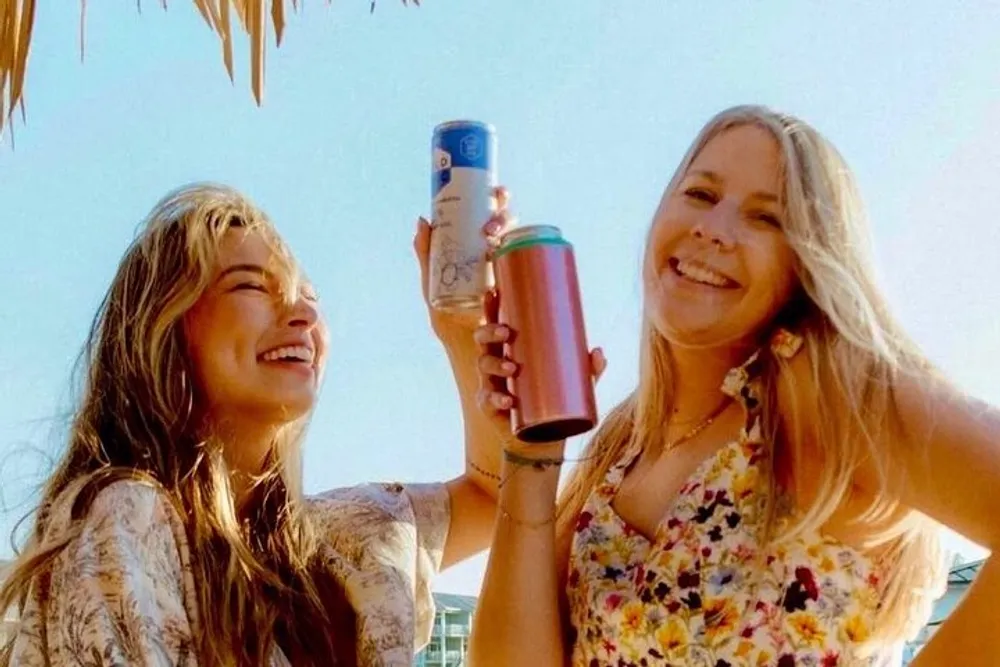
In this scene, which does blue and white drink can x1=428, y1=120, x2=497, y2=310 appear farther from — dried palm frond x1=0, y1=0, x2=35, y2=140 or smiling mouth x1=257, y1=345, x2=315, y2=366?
dried palm frond x1=0, y1=0, x2=35, y2=140

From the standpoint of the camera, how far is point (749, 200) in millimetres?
1496

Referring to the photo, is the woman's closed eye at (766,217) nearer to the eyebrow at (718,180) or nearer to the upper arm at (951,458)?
the eyebrow at (718,180)

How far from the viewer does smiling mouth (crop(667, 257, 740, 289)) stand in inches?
58.6

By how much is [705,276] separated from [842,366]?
8.0 inches

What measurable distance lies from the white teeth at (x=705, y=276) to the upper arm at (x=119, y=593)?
2.21ft

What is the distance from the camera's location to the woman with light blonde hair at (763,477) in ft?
4.29

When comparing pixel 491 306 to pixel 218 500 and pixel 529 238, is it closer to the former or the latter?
pixel 529 238

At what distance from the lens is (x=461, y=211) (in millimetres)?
1523

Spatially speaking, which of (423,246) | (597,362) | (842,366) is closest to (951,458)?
(842,366)

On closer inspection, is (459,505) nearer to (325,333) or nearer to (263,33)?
(325,333)

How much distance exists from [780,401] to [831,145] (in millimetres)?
314

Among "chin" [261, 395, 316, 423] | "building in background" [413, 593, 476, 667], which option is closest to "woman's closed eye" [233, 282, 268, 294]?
"chin" [261, 395, 316, 423]

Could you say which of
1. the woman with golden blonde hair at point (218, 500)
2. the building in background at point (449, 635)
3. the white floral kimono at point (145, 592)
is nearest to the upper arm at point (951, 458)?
the woman with golden blonde hair at point (218, 500)

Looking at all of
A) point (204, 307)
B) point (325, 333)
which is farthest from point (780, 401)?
point (204, 307)
